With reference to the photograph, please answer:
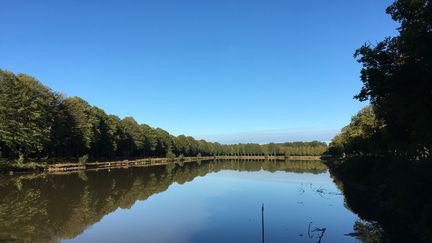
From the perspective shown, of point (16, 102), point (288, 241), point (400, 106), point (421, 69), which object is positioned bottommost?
point (288, 241)

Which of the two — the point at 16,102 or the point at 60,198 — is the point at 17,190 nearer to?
the point at 60,198

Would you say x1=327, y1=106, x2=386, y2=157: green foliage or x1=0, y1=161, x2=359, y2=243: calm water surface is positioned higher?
x1=327, y1=106, x2=386, y2=157: green foliage

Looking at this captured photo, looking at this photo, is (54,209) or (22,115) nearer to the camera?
(54,209)

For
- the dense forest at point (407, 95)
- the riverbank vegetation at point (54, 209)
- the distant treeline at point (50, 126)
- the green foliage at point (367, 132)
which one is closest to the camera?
the dense forest at point (407, 95)

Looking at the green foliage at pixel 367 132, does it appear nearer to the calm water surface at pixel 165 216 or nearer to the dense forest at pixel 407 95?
the calm water surface at pixel 165 216

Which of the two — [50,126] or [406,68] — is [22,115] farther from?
[406,68]

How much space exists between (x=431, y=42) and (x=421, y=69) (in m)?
2.16

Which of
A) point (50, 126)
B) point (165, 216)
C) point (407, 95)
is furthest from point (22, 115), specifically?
point (407, 95)

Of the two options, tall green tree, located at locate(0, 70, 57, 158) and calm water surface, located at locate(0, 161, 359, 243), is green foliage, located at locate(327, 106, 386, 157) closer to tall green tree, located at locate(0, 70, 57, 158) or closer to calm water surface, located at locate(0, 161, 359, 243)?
calm water surface, located at locate(0, 161, 359, 243)

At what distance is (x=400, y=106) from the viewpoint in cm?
2202

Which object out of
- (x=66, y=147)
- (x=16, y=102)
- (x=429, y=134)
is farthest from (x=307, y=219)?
(x=66, y=147)

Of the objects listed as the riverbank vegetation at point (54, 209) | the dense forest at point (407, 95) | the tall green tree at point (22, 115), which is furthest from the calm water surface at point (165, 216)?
the tall green tree at point (22, 115)

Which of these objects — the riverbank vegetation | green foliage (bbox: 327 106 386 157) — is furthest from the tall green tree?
green foliage (bbox: 327 106 386 157)

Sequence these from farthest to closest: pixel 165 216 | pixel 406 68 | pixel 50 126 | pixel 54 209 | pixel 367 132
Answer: pixel 50 126 < pixel 367 132 < pixel 54 209 < pixel 165 216 < pixel 406 68
